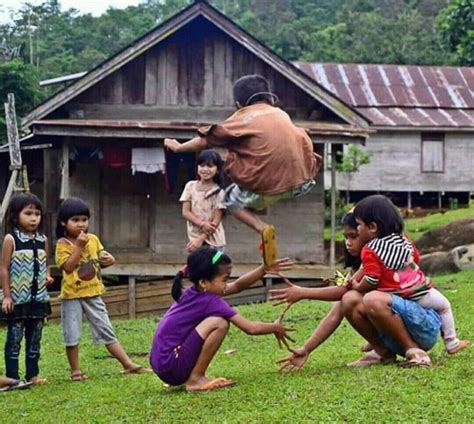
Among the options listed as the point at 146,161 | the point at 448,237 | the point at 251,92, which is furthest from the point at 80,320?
the point at 448,237

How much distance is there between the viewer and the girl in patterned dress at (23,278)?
283 inches

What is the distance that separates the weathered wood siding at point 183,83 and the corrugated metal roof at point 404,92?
1258 cm

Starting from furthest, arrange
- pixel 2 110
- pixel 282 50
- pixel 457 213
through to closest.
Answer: pixel 282 50 < pixel 457 213 < pixel 2 110

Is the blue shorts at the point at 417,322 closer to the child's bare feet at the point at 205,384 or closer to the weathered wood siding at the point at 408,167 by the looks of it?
the child's bare feet at the point at 205,384

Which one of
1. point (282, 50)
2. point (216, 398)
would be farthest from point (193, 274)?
point (282, 50)

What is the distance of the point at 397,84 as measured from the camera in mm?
31047

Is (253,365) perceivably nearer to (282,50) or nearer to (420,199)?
(420,199)

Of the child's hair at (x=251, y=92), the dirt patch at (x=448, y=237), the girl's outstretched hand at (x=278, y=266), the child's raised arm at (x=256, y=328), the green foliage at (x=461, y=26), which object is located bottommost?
the dirt patch at (x=448, y=237)

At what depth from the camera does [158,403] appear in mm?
5801

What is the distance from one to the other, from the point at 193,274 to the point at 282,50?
44062mm

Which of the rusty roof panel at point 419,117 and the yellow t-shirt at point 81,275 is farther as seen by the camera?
the rusty roof panel at point 419,117

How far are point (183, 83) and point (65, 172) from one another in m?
2.90

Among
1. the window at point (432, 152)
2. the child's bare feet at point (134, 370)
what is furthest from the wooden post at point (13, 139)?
the window at point (432, 152)

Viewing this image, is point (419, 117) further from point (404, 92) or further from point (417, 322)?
point (417, 322)
